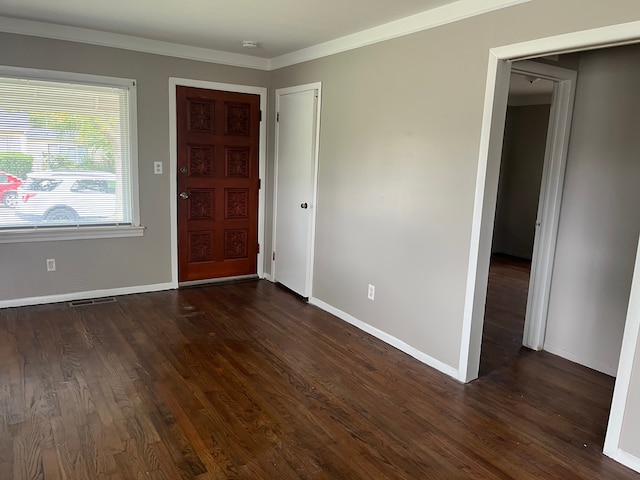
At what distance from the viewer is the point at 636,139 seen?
300cm

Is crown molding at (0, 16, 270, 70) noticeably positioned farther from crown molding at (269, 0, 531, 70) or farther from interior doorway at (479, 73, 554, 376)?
interior doorway at (479, 73, 554, 376)

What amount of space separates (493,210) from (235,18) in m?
2.22

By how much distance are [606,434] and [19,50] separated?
4.72 m

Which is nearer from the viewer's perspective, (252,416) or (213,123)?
(252,416)

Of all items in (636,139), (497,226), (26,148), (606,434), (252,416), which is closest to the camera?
(606,434)

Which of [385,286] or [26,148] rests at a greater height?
[26,148]

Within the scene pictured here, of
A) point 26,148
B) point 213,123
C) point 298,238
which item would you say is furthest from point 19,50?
point 298,238

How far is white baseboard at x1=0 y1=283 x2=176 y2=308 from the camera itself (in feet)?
13.1

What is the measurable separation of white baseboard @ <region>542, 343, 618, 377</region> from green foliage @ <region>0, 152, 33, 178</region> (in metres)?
4.36

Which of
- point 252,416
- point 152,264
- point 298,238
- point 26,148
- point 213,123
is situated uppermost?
point 213,123

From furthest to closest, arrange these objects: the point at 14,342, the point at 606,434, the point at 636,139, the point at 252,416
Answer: the point at 14,342 < the point at 636,139 < the point at 252,416 < the point at 606,434

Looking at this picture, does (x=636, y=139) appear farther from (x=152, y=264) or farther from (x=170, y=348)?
(x=152, y=264)

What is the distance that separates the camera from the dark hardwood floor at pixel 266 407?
2.14 metres

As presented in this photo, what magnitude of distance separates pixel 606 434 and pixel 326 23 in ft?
10.0
